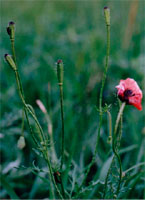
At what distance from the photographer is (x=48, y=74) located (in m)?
2.39

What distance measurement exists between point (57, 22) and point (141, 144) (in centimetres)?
252

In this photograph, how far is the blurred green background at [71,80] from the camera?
151 cm

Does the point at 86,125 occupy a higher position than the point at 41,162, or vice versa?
the point at 86,125

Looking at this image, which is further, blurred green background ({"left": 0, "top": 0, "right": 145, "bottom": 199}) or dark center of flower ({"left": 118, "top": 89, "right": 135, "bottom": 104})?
blurred green background ({"left": 0, "top": 0, "right": 145, "bottom": 199})

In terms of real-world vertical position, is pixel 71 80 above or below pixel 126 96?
above

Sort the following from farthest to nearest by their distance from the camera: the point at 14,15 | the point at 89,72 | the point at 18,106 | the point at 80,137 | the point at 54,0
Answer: the point at 54,0 → the point at 14,15 → the point at 89,72 → the point at 18,106 → the point at 80,137

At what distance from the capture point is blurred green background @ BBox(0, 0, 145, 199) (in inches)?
59.4

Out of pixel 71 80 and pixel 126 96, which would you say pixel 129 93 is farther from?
pixel 71 80

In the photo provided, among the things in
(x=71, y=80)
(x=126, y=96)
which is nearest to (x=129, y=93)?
(x=126, y=96)

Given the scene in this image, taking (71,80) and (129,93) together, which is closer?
(129,93)

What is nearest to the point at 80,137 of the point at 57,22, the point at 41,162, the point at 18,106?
the point at 41,162

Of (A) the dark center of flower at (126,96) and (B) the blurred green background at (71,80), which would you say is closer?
(A) the dark center of flower at (126,96)

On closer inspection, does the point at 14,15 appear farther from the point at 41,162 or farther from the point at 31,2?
the point at 41,162

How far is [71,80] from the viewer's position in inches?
89.5
